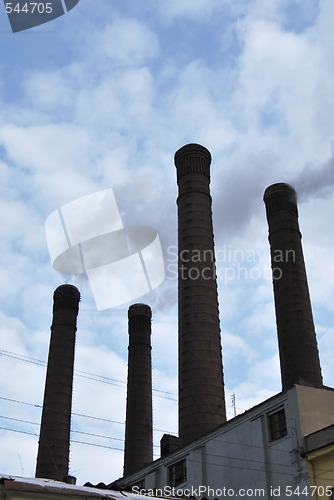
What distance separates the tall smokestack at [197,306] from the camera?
32062 mm

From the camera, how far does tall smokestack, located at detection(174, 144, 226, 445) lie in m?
32.1

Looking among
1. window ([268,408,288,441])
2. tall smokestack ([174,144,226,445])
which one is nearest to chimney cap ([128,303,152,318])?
tall smokestack ([174,144,226,445])

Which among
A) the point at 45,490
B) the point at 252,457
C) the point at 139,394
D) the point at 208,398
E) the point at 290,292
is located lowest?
the point at 45,490

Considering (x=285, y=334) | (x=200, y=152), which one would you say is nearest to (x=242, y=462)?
(x=285, y=334)

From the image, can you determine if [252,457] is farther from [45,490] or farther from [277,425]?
[45,490]

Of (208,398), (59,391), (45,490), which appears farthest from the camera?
(59,391)

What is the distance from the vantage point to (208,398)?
1266 inches

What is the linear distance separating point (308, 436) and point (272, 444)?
6.44 ft

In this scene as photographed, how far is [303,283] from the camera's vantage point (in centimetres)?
3866

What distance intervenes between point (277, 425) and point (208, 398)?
10.7m

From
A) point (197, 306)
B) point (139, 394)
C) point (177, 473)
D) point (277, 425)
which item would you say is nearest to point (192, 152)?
point (197, 306)

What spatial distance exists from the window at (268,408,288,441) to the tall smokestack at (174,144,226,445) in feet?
31.2

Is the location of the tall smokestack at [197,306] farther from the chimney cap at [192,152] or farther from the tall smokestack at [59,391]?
the tall smokestack at [59,391]

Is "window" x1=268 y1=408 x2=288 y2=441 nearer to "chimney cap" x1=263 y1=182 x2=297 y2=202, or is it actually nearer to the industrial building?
the industrial building
